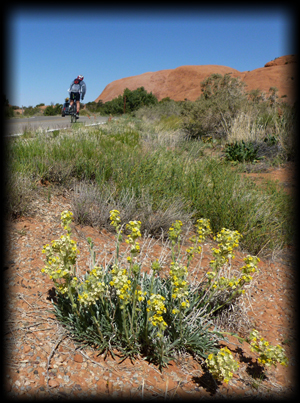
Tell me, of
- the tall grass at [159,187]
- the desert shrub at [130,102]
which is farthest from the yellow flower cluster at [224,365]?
the desert shrub at [130,102]

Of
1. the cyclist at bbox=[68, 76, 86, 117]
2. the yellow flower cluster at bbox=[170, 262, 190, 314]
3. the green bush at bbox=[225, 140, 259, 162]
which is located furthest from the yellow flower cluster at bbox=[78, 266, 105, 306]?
the cyclist at bbox=[68, 76, 86, 117]

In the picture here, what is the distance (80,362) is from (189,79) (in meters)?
77.7

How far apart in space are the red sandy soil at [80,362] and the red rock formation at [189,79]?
5626cm

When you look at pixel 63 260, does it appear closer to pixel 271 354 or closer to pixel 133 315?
pixel 133 315

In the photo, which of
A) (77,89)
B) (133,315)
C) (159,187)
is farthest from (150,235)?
(77,89)

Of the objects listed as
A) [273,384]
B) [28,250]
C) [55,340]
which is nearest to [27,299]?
[55,340]

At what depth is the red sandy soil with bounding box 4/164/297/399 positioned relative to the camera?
5.19 feet

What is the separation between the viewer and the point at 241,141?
8.30 m

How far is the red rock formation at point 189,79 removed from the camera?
56.8 meters

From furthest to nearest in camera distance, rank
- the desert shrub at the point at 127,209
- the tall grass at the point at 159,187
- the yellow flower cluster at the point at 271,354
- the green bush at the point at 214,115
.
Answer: the green bush at the point at 214,115
the tall grass at the point at 159,187
the desert shrub at the point at 127,209
the yellow flower cluster at the point at 271,354

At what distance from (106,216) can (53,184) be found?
3.74 feet

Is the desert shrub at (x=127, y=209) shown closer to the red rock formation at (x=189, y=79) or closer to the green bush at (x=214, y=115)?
the green bush at (x=214, y=115)

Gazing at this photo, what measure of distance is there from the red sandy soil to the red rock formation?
2215 inches

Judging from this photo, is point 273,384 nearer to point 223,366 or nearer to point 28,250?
point 223,366
